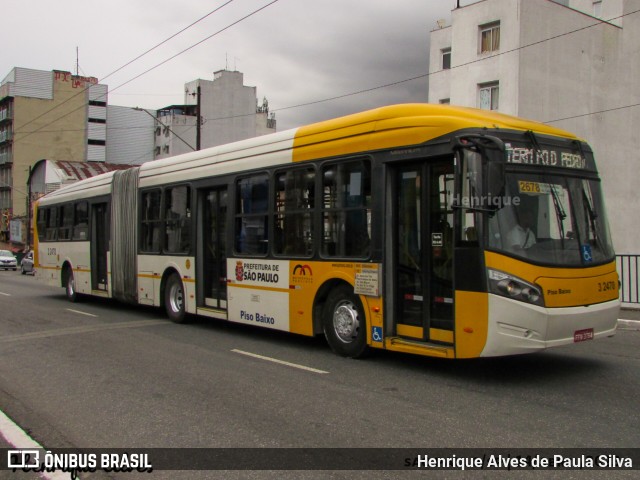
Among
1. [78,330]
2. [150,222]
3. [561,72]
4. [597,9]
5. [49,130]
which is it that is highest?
[597,9]

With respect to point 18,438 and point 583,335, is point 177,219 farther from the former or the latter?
point 583,335

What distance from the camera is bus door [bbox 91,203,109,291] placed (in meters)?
15.3

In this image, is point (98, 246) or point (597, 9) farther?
point (597, 9)

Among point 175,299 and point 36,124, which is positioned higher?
point 36,124

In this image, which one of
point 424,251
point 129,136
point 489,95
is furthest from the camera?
point 129,136

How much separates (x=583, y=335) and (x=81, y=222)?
43.8 feet

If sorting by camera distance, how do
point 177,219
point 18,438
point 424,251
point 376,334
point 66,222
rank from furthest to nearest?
1. point 66,222
2. point 177,219
3. point 376,334
4. point 424,251
5. point 18,438

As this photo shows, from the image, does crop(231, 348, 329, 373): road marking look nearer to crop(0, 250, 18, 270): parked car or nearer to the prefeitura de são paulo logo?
the prefeitura de são paulo logo

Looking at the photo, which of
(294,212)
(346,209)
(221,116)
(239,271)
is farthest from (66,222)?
(221,116)

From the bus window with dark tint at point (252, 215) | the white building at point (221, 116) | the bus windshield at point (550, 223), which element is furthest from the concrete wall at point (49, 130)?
the bus windshield at point (550, 223)

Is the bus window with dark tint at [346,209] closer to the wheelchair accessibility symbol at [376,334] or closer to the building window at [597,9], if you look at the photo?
the wheelchair accessibility symbol at [376,334]

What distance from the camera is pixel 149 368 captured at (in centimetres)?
795

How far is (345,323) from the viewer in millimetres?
8234

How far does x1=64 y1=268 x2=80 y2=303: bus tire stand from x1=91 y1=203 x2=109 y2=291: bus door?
4.96 ft
